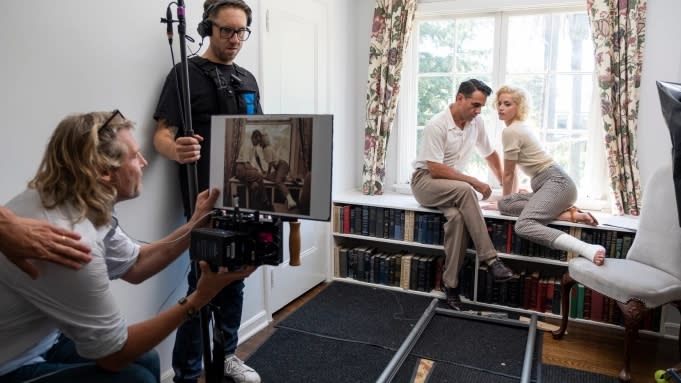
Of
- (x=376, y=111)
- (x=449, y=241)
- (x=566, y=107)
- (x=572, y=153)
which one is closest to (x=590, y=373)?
(x=449, y=241)

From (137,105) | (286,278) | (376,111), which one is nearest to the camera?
(137,105)

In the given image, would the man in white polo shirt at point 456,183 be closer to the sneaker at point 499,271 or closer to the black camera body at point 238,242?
the sneaker at point 499,271

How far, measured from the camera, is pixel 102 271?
108cm

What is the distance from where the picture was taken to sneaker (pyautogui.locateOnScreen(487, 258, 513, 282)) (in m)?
2.82

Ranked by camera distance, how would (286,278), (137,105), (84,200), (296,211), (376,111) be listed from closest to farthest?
→ (84,200)
(296,211)
(137,105)
(286,278)
(376,111)

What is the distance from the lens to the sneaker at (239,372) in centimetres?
211

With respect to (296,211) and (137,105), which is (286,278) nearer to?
(137,105)

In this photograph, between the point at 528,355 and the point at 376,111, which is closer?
the point at 528,355

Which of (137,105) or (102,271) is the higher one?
(137,105)

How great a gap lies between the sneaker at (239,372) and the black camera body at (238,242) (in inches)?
42.5

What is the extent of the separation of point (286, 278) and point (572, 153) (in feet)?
6.92

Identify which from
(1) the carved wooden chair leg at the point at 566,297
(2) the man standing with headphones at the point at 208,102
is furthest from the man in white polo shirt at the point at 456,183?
(2) the man standing with headphones at the point at 208,102

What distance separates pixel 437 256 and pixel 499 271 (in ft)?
1.95

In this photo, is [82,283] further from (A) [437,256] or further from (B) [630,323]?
(A) [437,256]
